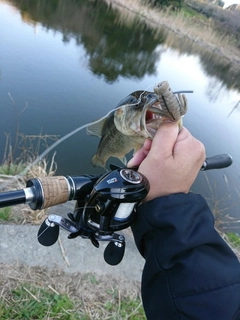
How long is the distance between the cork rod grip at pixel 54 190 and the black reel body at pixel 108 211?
9 cm

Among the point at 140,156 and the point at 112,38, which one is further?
the point at 112,38

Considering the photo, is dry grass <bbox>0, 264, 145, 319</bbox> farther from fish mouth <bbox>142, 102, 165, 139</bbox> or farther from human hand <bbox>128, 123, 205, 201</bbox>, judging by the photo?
fish mouth <bbox>142, 102, 165, 139</bbox>

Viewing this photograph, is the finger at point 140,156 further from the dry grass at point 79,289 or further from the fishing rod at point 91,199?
the dry grass at point 79,289

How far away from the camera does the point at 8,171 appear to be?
3.36 meters

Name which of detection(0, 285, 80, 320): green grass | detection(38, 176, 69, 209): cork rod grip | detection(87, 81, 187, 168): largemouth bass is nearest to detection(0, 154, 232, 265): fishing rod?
detection(38, 176, 69, 209): cork rod grip

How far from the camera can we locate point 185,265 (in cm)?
96

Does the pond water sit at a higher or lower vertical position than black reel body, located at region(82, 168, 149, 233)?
lower

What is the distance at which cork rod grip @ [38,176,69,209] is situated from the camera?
92cm

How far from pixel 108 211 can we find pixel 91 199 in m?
0.08

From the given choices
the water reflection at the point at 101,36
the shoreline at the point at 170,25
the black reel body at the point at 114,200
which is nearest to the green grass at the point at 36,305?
the black reel body at the point at 114,200

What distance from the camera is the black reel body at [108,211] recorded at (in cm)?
90

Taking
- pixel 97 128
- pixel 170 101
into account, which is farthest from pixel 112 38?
pixel 170 101

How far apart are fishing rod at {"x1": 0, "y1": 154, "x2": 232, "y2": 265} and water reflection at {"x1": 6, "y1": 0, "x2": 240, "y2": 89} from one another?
316 inches

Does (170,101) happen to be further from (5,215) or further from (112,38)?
(112,38)
